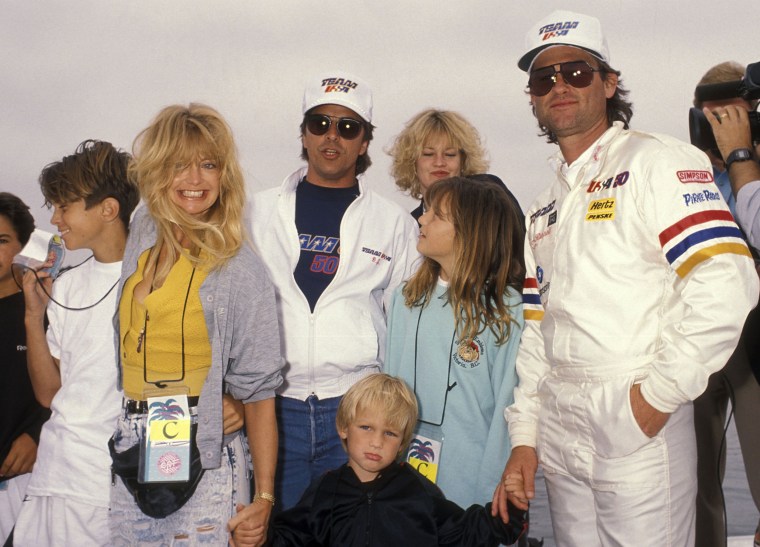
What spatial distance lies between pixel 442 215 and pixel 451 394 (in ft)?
2.17

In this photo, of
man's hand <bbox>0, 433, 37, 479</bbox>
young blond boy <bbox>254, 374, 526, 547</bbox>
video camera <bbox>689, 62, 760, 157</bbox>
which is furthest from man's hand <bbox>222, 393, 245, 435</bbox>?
video camera <bbox>689, 62, 760, 157</bbox>

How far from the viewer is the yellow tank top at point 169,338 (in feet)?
7.52

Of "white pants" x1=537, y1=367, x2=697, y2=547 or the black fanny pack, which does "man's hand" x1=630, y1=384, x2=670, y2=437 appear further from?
the black fanny pack

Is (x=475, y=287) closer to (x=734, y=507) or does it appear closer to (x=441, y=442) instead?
(x=441, y=442)

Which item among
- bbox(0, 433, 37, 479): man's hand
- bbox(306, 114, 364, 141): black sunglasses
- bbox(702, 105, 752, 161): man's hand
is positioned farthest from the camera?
bbox(306, 114, 364, 141): black sunglasses

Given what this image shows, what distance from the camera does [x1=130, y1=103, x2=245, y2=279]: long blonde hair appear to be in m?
2.40

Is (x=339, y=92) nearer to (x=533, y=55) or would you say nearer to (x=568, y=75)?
(x=533, y=55)

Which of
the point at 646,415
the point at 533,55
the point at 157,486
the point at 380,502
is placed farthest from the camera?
the point at 533,55

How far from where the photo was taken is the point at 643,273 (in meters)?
2.24

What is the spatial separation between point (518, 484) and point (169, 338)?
1074 millimetres

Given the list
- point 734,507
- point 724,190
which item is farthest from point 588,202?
point 734,507

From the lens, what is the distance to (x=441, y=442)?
287cm

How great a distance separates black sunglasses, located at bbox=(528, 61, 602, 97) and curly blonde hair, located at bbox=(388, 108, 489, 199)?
1.40 meters

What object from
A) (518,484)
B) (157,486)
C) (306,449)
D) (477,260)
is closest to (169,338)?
(157,486)
